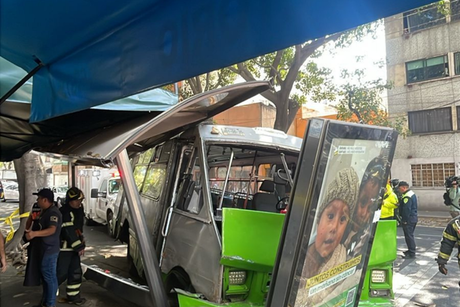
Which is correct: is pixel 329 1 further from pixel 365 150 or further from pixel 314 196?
pixel 365 150

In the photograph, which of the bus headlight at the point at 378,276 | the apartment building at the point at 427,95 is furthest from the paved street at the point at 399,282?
the apartment building at the point at 427,95

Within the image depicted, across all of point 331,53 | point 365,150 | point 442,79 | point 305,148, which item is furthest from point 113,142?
point 442,79

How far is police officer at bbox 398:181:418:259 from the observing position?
845 centimetres

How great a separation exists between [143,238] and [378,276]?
2.65 m

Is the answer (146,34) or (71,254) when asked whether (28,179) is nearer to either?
(71,254)

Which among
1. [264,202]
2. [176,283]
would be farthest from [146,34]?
[264,202]

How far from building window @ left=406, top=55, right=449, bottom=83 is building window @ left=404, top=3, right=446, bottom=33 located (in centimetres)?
193

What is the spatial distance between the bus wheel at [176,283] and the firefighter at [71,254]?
5.46 ft

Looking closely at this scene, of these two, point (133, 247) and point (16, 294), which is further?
point (133, 247)

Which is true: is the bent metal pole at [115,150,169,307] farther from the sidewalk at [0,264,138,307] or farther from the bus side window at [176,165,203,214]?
the sidewalk at [0,264,138,307]

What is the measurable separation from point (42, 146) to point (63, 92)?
4.09 m

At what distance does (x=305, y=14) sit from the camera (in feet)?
5.19

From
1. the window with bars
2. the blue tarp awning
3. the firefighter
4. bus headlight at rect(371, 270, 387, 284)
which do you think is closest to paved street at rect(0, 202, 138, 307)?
the firefighter

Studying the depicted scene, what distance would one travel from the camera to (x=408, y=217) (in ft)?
28.1
